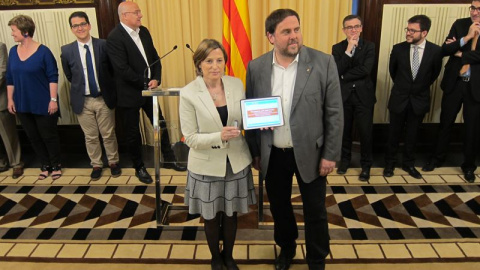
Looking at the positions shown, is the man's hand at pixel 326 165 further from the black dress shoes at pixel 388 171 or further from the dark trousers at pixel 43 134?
the dark trousers at pixel 43 134

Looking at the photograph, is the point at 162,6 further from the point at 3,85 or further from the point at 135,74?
the point at 3,85

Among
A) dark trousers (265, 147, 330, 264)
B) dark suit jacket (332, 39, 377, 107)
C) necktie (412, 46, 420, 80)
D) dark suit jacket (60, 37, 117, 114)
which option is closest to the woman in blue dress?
dark suit jacket (60, 37, 117, 114)

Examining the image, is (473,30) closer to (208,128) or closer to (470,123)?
(470,123)

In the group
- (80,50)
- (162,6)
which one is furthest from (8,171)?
(162,6)

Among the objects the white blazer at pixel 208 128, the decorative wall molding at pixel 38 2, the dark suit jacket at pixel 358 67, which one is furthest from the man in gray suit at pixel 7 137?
the dark suit jacket at pixel 358 67

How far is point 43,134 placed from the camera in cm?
388

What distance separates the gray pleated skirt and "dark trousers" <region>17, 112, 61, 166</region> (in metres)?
2.17

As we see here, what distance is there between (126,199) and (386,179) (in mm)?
2312

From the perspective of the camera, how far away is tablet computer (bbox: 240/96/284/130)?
2008mm

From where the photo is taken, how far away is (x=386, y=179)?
3.75 meters

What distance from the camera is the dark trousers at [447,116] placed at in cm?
372

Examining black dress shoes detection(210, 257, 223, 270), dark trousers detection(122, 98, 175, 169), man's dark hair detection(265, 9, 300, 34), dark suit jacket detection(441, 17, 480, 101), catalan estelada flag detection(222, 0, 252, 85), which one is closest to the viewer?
man's dark hair detection(265, 9, 300, 34)

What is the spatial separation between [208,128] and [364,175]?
2.09 metres

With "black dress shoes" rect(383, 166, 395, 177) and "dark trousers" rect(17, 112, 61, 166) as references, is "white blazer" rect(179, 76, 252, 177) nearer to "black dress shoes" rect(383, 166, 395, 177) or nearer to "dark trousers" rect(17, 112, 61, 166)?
"black dress shoes" rect(383, 166, 395, 177)
